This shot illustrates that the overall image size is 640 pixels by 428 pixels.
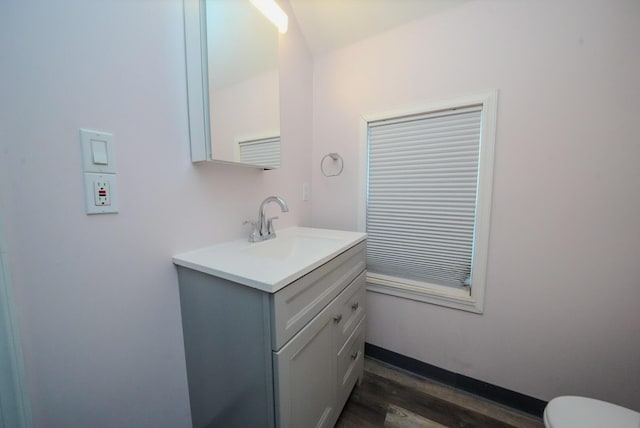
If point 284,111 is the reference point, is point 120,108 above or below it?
below

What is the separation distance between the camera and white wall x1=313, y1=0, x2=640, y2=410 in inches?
39.0

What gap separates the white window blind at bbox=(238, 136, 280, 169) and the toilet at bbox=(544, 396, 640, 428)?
5.14ft

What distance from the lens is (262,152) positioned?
1.23m

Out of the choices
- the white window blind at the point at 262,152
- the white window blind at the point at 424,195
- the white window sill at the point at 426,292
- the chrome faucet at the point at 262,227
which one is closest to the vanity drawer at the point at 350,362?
the white window sill at the point at 426,292

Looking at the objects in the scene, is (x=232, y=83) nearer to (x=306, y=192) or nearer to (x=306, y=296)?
Answer: (x=306, y=192)

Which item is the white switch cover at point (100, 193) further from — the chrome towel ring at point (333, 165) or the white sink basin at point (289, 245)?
the chrome towel ring at point (333, 165)

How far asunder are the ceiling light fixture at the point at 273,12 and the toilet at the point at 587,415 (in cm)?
218

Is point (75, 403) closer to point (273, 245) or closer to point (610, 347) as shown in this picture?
point (273, 245)

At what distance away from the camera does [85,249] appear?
70 centimetres

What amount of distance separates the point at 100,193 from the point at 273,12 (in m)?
1.26

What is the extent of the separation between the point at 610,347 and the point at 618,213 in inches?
Result: 24.9

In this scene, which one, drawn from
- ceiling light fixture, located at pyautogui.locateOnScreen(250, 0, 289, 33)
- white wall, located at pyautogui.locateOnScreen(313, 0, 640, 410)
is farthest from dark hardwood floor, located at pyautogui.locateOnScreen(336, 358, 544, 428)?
ceiling light fixture, located at pyautogui.locateOnScreen(250, 0, 289, 33)

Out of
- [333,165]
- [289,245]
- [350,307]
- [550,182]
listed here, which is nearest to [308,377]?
[350,307]

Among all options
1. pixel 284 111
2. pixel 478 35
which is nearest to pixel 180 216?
pixel 284 111
